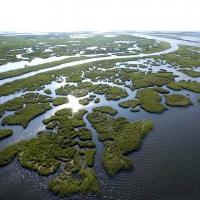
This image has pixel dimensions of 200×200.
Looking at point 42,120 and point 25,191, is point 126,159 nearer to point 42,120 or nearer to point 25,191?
point 25,191

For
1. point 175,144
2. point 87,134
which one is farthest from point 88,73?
point 175,144

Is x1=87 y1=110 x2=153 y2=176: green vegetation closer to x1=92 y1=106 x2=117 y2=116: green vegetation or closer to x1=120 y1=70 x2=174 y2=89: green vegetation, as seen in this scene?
x1=92 y1=106 x2=117 y2=116: green vegetation

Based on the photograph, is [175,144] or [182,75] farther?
[182,75]

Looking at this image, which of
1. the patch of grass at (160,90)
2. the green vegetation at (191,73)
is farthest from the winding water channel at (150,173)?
the green vegetation at (191,73)

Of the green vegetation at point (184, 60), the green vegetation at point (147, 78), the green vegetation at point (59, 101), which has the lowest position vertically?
the green vegetation at point (184, 60)

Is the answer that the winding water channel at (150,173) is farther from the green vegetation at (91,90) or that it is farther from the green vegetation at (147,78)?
the green vegetation at (147,78)

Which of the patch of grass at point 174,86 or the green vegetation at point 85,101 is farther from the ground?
the green vegetation at point 85,101
